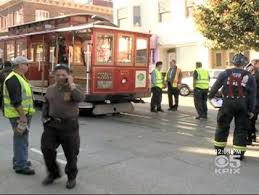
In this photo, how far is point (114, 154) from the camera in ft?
26.8

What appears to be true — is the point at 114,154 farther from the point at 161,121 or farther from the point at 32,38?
the point at 32,38

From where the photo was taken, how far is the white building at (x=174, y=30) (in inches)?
1052

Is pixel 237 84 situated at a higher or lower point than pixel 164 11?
lower

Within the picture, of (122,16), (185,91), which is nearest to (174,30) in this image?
(122,16)

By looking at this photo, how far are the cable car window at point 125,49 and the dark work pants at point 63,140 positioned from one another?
26.0ft

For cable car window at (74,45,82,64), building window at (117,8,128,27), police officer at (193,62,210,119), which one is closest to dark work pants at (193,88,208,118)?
police officer at (193,62,210,119)

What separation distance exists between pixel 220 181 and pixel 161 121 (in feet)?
20.8

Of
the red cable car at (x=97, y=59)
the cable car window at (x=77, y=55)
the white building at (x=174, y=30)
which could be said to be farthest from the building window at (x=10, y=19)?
the cable car window at (x=77, y=55)

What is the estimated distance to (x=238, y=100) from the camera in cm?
758

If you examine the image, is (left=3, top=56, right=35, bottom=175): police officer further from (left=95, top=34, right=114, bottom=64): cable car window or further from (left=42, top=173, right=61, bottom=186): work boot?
(left=95, top=34, right=114, bottom=64): cable car window

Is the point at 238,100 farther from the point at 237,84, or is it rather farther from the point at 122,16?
the point at 122,16

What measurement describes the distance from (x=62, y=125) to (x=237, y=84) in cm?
317

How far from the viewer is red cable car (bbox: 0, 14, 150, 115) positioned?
13070 millimetres

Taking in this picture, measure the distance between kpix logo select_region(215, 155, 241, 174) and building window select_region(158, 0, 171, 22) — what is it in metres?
22.5
